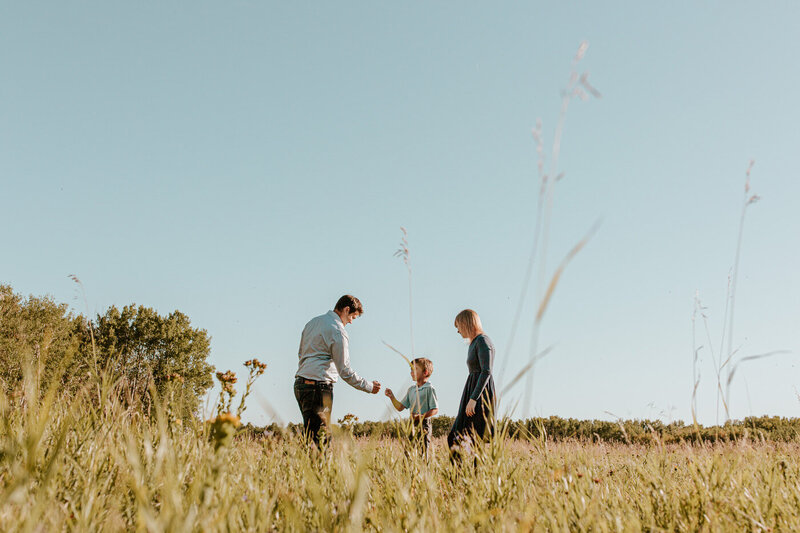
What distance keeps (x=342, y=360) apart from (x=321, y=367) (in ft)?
0.78

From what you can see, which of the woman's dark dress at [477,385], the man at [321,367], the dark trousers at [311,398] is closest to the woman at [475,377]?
the woman's dark dress at [477,385]

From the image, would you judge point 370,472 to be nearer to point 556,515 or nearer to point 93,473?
point 556,515

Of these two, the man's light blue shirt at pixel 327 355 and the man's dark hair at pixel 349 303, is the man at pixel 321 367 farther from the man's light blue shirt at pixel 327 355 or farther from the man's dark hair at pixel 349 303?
the man's dark hair at pixel 349 303

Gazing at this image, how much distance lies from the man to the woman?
40.4 inches

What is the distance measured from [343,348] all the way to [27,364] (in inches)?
171

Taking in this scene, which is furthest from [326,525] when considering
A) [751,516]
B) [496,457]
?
[751,516]

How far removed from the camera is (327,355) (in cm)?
571

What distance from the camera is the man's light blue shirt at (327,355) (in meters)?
5.62

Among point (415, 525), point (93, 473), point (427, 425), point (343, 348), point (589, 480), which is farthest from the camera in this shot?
point (427, 425)

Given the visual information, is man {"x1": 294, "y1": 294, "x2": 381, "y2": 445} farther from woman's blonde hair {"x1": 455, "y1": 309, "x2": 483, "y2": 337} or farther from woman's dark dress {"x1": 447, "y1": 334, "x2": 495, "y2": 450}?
woman's blonde hair {"x1": 455, "y1": 309, "x2": 483, "y2": 337}

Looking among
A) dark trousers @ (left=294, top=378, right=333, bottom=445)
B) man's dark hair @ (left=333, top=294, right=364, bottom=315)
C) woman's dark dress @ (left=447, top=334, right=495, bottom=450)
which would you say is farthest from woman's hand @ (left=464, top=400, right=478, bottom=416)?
man's dark hair @ (left=333, top=294, right=364, bottom=315)

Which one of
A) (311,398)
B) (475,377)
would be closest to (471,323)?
(475,377)

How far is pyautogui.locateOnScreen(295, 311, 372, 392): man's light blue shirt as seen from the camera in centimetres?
562

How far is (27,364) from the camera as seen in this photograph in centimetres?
137
